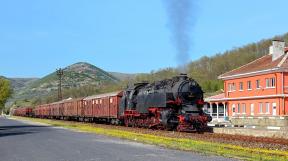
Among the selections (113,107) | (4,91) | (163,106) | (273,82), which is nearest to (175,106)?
(163,106)

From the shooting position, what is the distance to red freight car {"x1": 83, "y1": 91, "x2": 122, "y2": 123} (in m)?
45.4

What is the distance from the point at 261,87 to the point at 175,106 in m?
24.8

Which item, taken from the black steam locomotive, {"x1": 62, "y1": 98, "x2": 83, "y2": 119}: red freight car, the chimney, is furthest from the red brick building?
the black steam locomotive

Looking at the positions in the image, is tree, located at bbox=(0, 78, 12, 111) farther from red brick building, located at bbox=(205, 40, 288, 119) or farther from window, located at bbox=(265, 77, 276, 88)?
window, located at bbox=(265, 77, 276, 88)

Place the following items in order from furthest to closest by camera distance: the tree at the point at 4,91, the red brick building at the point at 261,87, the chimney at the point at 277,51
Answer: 1. the tree at the point at 4,91
2. the chimney at the point at 277,51
3. the red brick building at the point at 261,87

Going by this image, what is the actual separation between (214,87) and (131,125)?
62.7 meters

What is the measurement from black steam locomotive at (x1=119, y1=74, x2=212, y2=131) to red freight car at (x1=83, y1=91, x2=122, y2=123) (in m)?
10.1

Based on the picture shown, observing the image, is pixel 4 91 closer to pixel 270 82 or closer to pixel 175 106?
pixel 270 82

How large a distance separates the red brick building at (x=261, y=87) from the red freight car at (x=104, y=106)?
684 inches

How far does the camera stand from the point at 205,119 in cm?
3008

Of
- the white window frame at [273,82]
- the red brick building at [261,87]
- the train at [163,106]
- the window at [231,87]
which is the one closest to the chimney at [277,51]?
the red brick building at [261,87]

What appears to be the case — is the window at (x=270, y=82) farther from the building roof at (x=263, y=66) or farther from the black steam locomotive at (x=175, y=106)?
the black steam locomotive at (x=175, y=106)

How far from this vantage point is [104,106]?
164 ft

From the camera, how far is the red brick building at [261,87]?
50.0m
